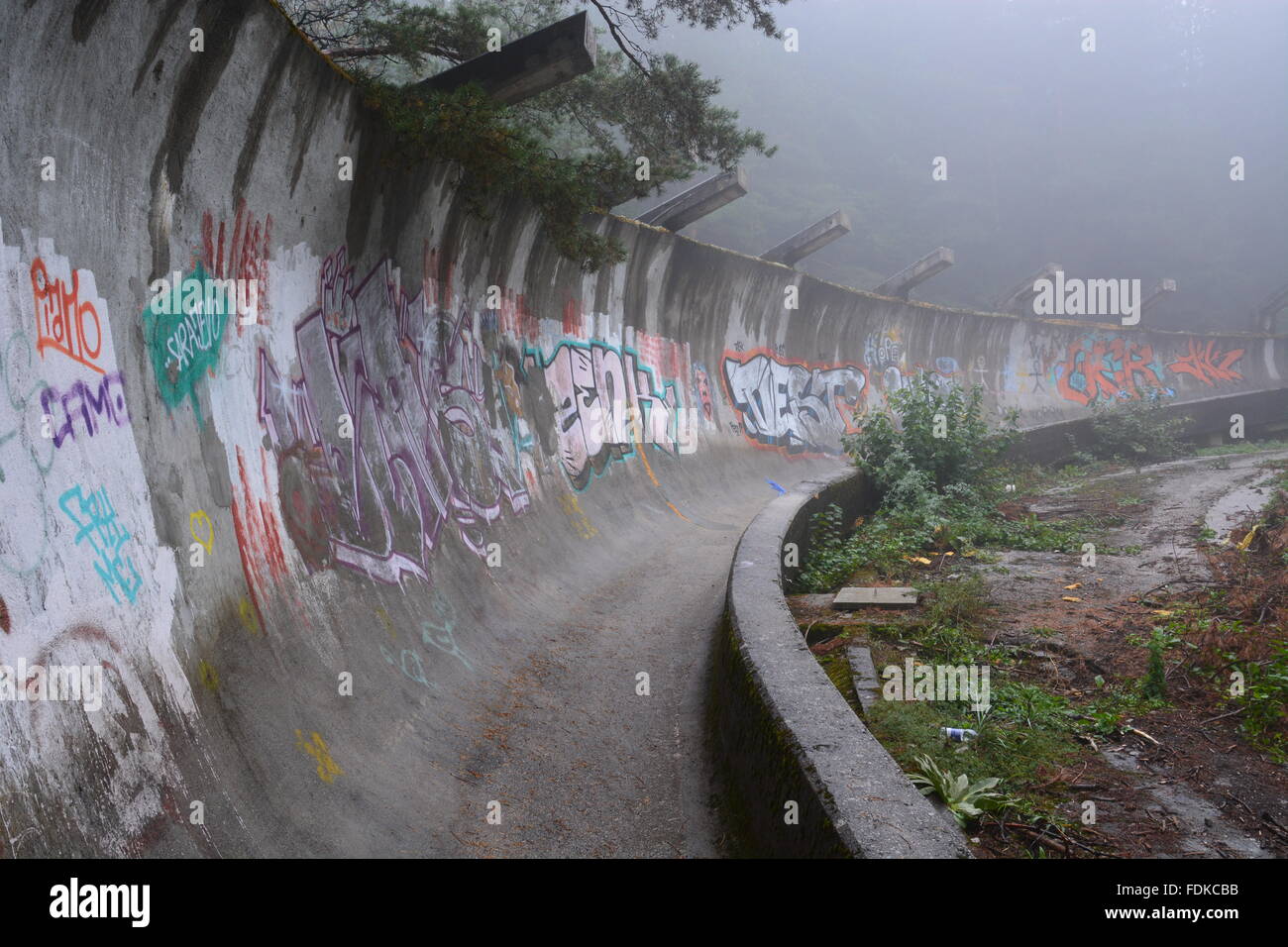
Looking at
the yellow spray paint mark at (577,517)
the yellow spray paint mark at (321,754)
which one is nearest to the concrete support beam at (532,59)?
the yellow spray paint mark at (577,517)

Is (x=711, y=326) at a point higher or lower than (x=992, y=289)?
lower

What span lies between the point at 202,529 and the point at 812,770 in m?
2.83

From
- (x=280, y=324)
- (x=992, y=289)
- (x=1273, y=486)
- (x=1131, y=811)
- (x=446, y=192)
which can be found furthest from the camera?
(x=992, y=289)

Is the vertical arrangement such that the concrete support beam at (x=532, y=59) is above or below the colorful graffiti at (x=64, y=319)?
above

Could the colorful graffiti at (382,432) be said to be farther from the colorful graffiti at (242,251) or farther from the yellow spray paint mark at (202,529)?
the yellow spray paint mark at (202,529)

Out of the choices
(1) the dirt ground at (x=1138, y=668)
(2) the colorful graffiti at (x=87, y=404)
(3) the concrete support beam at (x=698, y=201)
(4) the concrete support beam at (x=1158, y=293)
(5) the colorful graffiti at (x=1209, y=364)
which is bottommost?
(1) the dirt ground at (x=1138, y=668)

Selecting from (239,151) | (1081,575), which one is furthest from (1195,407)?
(239,151)

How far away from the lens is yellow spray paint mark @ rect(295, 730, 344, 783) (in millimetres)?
4320

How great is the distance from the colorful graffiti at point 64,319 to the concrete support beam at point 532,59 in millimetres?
3850

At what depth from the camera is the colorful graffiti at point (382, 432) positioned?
5523mm

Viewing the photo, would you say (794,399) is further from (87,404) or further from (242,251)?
(87,404)
